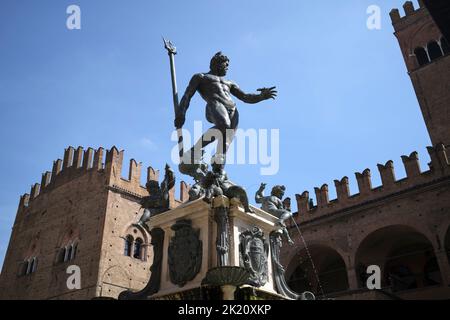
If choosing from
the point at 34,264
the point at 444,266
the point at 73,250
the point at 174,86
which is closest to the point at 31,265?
the point at 34,264

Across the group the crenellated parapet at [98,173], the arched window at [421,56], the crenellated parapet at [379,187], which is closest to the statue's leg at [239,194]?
the crenellated parapet at [379,187]

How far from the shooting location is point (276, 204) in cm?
520

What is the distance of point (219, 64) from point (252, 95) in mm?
599

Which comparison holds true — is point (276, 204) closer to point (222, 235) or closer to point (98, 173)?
point (222, 235)

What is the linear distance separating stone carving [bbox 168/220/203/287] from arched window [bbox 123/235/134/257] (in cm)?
2200

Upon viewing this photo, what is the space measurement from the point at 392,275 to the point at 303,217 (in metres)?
4.93

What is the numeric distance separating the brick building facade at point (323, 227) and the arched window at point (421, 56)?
0.20 ft

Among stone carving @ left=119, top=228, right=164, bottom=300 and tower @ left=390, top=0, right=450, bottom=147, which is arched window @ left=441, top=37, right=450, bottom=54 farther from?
stone carving @ left=119, top=228, right=164, bottom=300

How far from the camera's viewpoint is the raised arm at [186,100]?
208 inches

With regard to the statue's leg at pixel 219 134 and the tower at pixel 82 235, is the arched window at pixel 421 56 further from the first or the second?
→ the statue's leg at pixel 219 134

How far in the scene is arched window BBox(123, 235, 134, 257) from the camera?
1003 inches

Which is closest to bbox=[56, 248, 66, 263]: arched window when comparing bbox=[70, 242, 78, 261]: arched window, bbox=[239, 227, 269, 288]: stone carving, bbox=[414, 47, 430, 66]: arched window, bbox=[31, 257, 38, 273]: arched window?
bbox=[70, 242, 78, 261]: arched window
